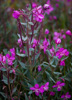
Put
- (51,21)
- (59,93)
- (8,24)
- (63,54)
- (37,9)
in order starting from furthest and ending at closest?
(51,21)
(8,24)
(59,93)
(63,54)
(37,9)

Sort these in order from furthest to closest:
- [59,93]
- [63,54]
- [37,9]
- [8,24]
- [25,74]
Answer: [8,24] < [59,93] < [25,74] < [63,54] < [37,9]

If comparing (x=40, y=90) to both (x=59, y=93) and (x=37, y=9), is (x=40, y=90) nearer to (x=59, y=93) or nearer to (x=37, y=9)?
(x=59, y=93)

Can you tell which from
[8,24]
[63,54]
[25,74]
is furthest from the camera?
[8,24]

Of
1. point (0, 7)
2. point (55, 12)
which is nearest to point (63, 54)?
point (0, 7)

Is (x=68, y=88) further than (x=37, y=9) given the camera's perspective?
Yes

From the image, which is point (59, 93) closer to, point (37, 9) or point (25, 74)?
point (25, 74)

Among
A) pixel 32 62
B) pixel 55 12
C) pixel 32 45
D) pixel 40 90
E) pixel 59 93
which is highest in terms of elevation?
pixel 55 12

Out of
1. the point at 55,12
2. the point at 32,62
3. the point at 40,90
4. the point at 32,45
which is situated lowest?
the point at 40,90

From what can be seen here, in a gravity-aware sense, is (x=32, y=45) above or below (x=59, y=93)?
above

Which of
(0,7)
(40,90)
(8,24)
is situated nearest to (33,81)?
(40,90)
